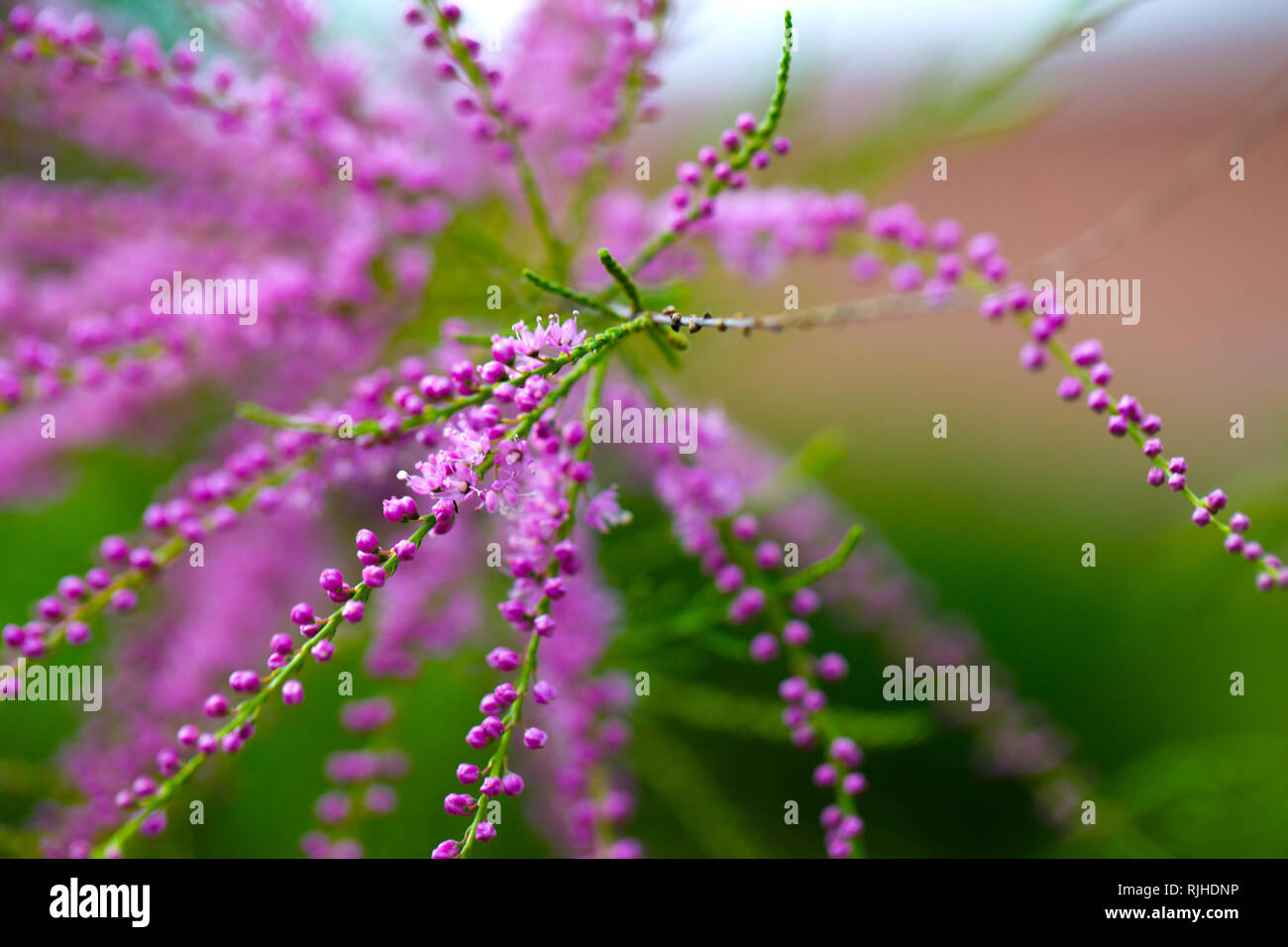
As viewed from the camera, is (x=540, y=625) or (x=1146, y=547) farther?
(x=1146, y=547)

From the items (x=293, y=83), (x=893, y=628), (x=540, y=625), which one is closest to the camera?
(x=540, y=625)

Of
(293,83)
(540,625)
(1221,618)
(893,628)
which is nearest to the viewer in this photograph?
(540,625)

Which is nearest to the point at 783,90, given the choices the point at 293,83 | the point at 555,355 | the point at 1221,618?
the point at 555,355

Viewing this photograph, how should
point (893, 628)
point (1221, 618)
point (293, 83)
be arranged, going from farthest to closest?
point (1221, 618) → point (893, 628) → point (293, 83)

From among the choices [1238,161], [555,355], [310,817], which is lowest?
[310,817]

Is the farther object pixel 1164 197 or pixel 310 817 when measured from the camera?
pixel 310 817

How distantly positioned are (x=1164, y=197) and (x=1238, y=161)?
→ 0.19 meters
